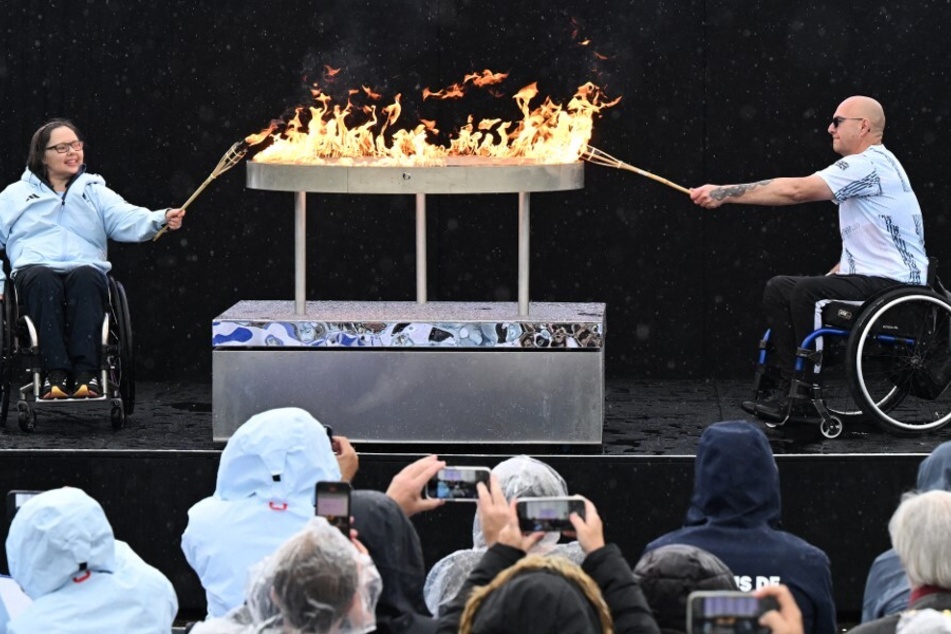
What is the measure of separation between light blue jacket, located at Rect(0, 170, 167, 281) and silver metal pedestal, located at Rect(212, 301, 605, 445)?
651 mm

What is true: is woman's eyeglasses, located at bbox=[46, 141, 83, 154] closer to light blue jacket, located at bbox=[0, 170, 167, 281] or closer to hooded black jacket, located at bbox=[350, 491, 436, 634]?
light blue jacket, located at bbox=[0, 170, 167, 281]

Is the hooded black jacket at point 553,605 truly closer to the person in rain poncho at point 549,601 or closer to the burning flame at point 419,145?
the person in rain poncho at point 549,601

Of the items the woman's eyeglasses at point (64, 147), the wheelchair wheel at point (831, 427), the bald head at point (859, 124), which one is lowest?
the wheelchair wheel at point (831, 427)

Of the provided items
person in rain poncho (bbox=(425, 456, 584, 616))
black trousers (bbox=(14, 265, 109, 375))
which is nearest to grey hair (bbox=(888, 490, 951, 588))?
person in rain poncho (bbox=(425, 456, 584, 616))

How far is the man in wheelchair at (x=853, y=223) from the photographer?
6.57 m

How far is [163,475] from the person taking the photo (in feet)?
20.2

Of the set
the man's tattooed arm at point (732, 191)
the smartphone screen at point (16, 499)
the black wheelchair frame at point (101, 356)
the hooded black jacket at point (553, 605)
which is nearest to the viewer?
the hooded black jacket at point (553, 605)

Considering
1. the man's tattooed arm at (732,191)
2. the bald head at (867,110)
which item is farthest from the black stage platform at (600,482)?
the bald head at (867,110)

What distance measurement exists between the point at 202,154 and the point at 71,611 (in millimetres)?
4740

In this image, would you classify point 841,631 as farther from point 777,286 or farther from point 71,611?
point 71,611

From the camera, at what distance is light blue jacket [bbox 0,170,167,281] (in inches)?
265

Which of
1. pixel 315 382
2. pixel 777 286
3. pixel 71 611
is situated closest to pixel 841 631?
pixel 777 286

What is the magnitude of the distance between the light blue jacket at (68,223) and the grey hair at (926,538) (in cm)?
410

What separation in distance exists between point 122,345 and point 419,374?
1.08m
